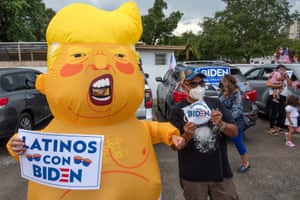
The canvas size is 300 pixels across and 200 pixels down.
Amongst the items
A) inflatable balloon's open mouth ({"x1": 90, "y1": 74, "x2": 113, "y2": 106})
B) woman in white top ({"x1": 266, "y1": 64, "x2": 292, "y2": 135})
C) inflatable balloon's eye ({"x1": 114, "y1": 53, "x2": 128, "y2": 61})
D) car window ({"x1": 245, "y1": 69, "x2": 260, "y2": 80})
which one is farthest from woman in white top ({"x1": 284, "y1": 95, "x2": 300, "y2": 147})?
inflatable balloon's open mouth ({"x1": 90, "y1": 74, "x2": 113, "y2": 106})

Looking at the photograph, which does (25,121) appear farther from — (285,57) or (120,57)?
(285,57)

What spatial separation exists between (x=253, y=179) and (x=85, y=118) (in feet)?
10.1

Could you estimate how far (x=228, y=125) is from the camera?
7.58 ft

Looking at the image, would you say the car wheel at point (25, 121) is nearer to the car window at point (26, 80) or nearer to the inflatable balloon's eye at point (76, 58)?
the car window at point (26, 80)

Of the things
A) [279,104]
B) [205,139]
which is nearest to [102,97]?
[205,139]

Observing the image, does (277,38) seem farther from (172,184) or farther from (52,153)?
(52,153)

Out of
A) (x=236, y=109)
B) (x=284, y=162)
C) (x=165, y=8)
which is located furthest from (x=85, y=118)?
(x=165, y=8)

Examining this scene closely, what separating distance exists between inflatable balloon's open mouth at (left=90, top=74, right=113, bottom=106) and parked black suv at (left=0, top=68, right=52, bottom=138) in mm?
4072

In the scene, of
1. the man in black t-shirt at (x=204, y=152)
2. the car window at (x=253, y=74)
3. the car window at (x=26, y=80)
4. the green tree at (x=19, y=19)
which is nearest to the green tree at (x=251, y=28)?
the green tree at (x=19, y=19)

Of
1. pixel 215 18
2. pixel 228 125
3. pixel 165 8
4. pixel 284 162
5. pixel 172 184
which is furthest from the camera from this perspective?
pixel 165 8

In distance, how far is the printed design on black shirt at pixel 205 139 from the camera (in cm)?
230

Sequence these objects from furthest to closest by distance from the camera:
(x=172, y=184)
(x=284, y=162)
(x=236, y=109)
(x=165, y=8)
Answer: (x=165, y=8) < (x=284, y=162) < (x=236, y=109) < (x=172, y=184)

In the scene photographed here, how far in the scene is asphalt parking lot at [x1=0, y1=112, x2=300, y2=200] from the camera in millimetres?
3787

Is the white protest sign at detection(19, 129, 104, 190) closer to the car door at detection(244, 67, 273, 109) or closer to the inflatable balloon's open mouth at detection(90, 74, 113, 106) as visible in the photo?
the inflatable balloon's open mouth at detection(90, 74, 113, 106)
